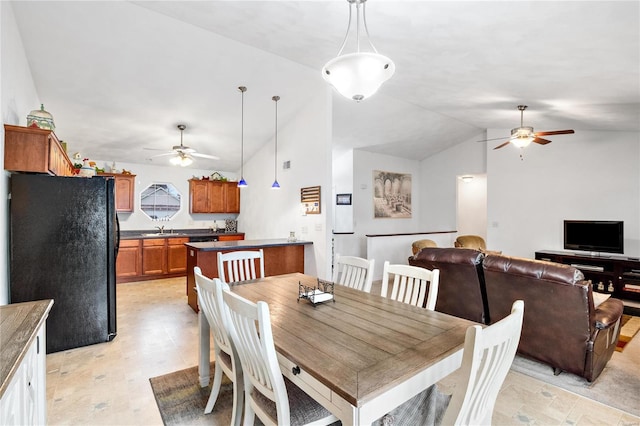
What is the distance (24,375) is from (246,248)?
300 cm

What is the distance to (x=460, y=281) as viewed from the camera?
3066 mm

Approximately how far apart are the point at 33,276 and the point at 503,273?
4218mm

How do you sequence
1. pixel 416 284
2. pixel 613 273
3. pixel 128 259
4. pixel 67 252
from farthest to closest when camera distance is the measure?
pixel 128 259 → pixel 613 273 → pixel 67 252 → pixel 416 284

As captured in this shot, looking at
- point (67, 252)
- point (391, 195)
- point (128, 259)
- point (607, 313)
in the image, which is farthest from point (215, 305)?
point (391, 195)

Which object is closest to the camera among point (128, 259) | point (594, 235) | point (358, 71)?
point (358, 71)

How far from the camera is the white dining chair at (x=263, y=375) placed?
1259 mm

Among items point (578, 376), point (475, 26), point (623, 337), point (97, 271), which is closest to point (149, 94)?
point (97, 271)

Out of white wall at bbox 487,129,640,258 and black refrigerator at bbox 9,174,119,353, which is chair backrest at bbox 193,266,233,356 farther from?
white wall at bbox 487,129,640,258

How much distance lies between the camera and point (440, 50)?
3.12 meters

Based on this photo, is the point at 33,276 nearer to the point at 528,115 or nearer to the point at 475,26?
the point at 475,26

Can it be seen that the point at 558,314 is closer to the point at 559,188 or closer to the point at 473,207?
the point at 559,188

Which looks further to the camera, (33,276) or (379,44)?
(379,44)

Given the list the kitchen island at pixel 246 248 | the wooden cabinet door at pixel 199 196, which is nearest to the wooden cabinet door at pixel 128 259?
the wooden cabinet door at pixel 199 196

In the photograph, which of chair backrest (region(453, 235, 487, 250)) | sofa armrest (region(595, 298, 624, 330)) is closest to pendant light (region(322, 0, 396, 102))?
sofa armrest (region(595, 298, 624, 330))
